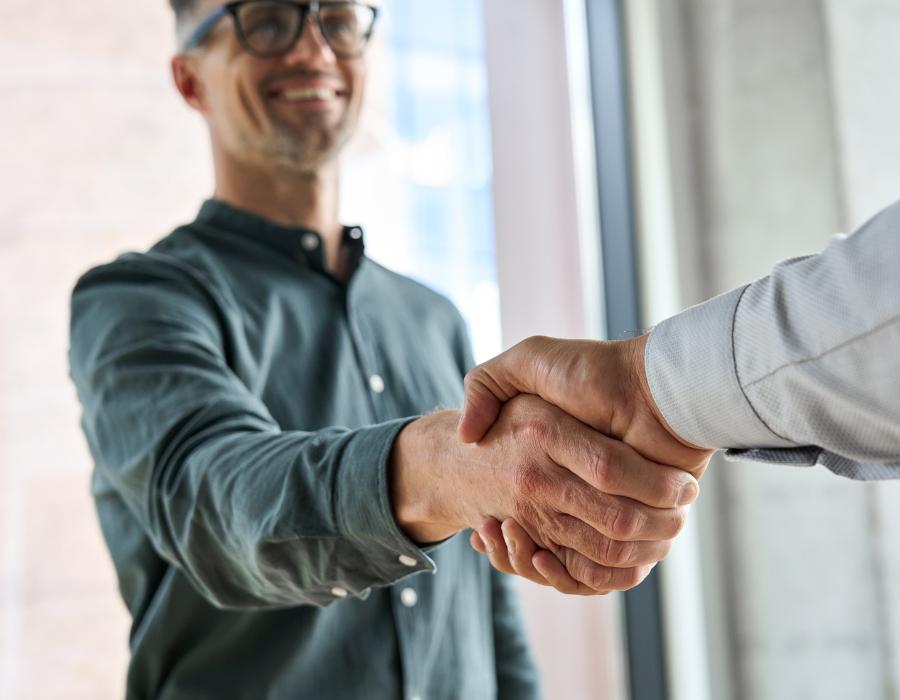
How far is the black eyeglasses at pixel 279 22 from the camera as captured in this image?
4.73ft

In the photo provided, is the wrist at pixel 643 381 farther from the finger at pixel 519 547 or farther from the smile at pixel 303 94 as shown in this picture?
the smile at pixel 303 94

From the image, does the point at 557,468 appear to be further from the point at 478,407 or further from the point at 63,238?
the point at 63,238

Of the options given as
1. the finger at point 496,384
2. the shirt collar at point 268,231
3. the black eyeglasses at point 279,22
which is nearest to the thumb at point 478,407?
the finger at point 496,384

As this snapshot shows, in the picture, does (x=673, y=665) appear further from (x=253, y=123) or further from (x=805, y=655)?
(x=253, y=123)

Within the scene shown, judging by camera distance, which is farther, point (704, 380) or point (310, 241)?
point (310, 241)

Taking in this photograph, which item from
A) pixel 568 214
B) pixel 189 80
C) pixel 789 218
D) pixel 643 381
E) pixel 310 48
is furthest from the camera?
pixel 568 214

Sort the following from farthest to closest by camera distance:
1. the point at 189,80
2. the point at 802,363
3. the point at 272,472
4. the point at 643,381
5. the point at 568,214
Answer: the point at 568,214 → the point at 189,80 → the point at 272,472 → the point at 643,381 → the point at 802,363

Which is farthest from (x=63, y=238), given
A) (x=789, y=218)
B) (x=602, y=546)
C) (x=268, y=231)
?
(x=602, y=546)

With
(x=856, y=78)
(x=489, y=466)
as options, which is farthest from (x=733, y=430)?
(x=856, y=78)

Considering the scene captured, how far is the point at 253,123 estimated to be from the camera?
1.47 meters

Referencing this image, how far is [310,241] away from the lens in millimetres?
1478

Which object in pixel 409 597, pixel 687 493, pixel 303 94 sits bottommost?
pixel 409 597

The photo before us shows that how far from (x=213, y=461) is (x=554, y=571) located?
0.33 m

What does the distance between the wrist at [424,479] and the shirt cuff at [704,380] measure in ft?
0.64
